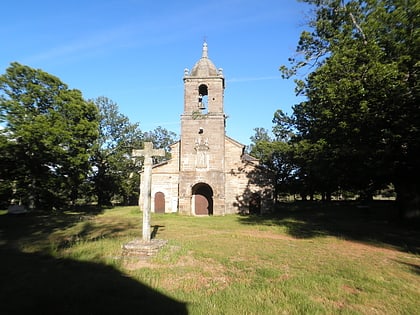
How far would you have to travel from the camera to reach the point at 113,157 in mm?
37125

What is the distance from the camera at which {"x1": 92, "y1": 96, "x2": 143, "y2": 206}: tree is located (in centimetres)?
3750

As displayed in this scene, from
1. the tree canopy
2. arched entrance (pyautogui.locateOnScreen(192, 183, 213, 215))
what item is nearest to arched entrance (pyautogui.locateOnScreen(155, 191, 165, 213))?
arched entrance (pyautogui.locateOnScreen(192, 183, 213, 215))

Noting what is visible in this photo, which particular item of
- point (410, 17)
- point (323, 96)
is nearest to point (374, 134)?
point (323, 96)

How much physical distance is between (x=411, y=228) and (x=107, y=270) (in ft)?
51.5

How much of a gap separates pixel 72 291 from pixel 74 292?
84 mm

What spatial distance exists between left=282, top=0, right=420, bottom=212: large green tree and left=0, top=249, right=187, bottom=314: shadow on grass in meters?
11.4

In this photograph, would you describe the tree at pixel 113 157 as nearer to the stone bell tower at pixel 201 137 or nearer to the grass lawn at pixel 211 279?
the stone bell tower at pixel 201 137

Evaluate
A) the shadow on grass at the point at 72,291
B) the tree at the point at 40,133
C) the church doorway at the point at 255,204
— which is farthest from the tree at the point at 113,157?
the shadow on grass at the point at 72,291

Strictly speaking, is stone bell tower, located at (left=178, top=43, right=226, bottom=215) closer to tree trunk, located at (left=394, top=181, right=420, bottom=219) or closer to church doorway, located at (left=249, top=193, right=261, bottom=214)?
church doorway, located at (left=249, top=193, right=261, bottom=214)

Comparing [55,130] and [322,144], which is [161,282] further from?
[55,130]

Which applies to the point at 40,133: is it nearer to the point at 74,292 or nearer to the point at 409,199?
the point at 74,292

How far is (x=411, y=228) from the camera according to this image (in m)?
15.0

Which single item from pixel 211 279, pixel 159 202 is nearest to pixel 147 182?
pixel 211 279

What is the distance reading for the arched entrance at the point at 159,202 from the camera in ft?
87.2
